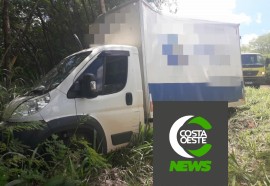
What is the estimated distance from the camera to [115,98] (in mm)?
5215

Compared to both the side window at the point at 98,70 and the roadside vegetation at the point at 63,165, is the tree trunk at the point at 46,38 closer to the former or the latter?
the side window at the point at 98,70

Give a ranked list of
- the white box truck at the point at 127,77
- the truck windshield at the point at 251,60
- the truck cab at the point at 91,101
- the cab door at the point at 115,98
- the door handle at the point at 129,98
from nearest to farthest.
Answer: the truck cab at the point at 91,101, the white box truck at the point at 127,77, the cab door at the point at 115,98, the door handle at the point at 129,98, the truck windshield at the point at 251,60

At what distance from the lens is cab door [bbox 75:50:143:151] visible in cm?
497

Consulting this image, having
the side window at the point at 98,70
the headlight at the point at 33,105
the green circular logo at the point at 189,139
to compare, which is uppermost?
the side window at the point at 98,70

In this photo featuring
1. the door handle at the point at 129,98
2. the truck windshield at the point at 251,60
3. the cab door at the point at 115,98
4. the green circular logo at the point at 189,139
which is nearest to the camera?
the green circular logo at the point at 189,139

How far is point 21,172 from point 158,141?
5.56 feet

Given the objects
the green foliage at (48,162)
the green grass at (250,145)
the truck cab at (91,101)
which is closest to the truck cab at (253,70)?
the green grass at (250,145)

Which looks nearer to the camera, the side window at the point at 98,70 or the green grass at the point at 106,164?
the green grass at the point at 106,164

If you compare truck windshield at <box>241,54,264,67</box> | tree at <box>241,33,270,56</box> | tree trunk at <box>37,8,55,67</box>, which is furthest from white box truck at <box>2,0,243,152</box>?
tree at <box>241,33,270,56</box>

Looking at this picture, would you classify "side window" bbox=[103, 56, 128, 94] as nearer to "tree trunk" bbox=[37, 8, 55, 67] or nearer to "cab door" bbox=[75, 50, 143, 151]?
"cab door" bbox=[75, 50, 143, 151]

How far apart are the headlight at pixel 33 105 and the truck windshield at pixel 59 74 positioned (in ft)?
0.64

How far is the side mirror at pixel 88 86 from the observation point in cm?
461

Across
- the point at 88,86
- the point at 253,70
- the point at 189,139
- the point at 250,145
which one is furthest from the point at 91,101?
the point at 253,70

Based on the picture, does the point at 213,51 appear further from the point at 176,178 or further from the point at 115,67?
the point at 176,178
